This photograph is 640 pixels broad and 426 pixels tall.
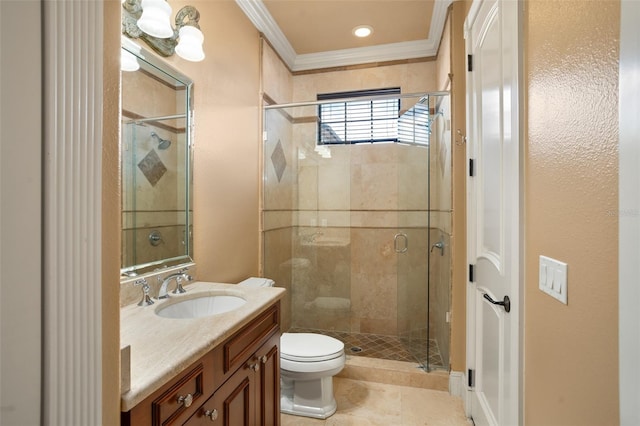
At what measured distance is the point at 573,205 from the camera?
882mm

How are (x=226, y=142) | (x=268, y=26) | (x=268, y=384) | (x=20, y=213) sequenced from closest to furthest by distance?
(x=20, y=213) < (x=268, y=384) < (x=226, y=142) < (x=268, y=26)

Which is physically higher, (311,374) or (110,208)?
(110,208)

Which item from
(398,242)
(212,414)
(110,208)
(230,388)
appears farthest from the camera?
(398,242)

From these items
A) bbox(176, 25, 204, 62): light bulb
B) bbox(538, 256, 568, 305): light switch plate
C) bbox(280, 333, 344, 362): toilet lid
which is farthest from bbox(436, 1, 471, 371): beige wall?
bbox(176, 25, 204, 62): light bulb

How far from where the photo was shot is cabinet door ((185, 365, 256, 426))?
3.49ft

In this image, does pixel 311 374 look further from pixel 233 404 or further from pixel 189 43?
pixel 189 43

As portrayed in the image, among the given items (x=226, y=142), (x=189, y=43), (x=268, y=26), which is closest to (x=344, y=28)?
(x=268, y=26)

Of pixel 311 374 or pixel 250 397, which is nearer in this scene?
pixel 250 397

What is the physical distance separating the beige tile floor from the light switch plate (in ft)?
4.61

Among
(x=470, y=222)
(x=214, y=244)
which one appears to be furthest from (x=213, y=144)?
(x=470, y=222)

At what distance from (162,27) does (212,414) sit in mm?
1559

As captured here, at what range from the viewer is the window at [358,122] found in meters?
2.97

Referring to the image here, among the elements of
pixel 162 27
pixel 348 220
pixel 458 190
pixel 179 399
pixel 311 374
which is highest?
pixel 162 27

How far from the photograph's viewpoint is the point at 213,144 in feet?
6.81
